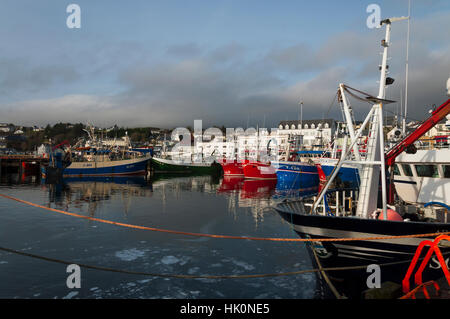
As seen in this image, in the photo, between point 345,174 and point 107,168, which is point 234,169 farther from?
point 345,174

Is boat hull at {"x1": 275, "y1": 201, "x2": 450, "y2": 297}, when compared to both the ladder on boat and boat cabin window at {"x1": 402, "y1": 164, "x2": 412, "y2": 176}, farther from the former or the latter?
boat cabin window at {"x1": 402, "y1": 164, "x2": 412, "y2": 176}

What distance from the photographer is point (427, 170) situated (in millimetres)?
14961

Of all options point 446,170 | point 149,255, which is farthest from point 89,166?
point 446,170

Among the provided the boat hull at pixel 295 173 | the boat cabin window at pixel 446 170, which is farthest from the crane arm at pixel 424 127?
the boat hull at pixel 295 173

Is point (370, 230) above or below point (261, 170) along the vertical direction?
above

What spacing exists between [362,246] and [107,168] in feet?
207

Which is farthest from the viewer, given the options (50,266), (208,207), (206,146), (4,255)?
(206,146)

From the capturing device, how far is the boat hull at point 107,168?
61.4 meters

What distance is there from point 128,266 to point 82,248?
3671mm

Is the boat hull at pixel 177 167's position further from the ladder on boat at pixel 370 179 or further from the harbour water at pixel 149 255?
the ladder on boat at pixel 370 179

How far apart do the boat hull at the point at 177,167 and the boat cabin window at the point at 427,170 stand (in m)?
71.6

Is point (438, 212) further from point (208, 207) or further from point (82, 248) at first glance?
point (208, 207)
